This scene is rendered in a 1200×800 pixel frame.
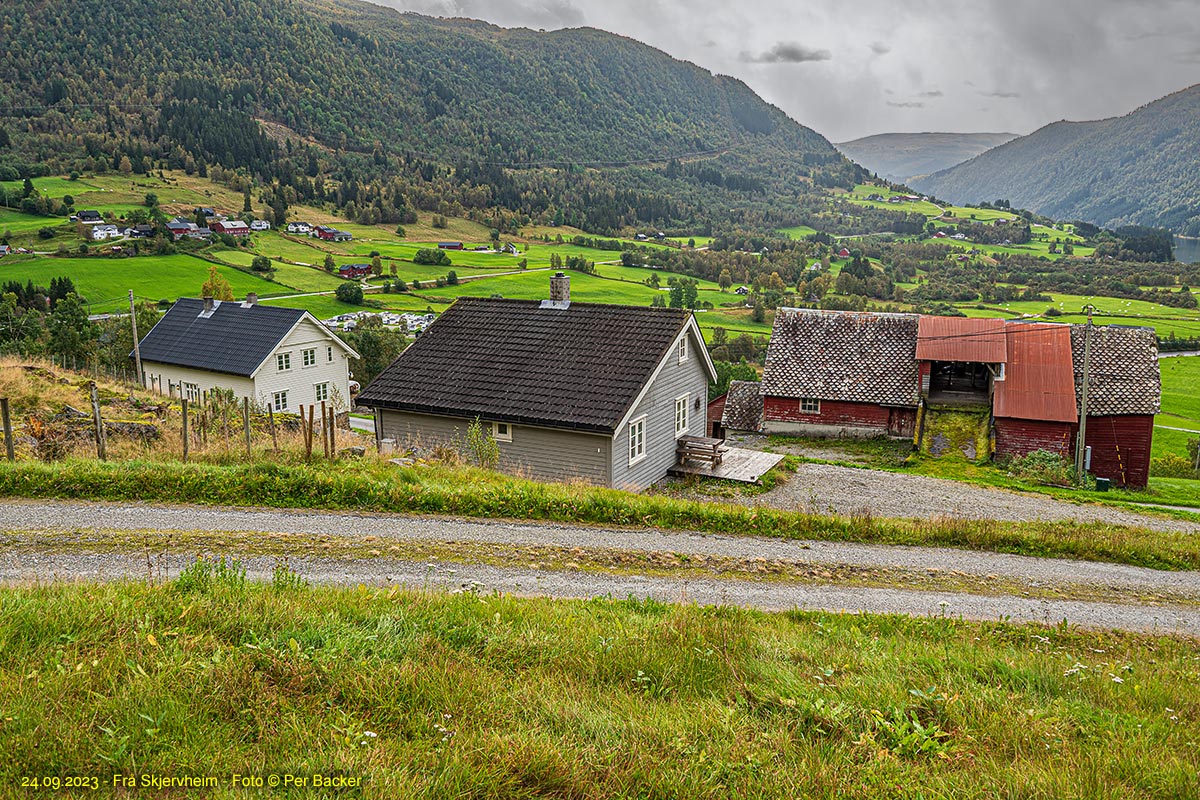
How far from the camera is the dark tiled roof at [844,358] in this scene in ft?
120

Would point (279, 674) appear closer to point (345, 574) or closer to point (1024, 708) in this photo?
point (345, 574)

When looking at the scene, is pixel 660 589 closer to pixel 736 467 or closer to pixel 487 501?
pixel 487 501

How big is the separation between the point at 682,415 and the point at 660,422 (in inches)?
82.5

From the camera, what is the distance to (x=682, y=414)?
86.4ft

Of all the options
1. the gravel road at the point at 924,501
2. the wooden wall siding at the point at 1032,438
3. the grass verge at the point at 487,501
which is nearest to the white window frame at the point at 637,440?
the gravel road at the point at 924,501

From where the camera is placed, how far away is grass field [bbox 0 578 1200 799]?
14.0 ft

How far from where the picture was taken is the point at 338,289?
287 feet

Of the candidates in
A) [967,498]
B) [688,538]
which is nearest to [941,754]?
[688,538]

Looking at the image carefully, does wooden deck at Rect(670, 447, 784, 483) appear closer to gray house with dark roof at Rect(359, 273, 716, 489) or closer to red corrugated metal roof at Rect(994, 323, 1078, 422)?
gray house with dark roof at Rect(359, 273, 716, 489)

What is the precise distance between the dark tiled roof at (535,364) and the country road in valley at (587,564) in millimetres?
9500

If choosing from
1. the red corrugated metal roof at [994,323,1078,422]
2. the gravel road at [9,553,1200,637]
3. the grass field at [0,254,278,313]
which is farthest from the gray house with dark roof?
the grass field at [0,254,278,313]

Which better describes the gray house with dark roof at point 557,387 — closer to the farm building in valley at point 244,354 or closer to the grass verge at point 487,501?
the grass verge at point 487,501

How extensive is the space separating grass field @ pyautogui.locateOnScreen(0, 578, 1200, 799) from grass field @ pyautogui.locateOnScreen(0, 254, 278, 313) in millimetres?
78738

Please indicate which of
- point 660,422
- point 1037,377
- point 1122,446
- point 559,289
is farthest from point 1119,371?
point 559,289
